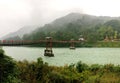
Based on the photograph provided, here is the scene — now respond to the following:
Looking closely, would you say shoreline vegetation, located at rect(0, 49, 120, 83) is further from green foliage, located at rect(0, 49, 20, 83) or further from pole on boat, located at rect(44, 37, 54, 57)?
pole on boat, located at rect(44, 37, 54, 57)

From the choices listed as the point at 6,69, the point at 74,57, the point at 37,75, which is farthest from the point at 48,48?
the point at 6,69

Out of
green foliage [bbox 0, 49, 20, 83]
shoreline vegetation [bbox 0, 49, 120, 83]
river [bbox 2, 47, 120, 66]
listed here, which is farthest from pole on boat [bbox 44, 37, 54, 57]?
green foliage [bbox 0, 49, 20, 83]

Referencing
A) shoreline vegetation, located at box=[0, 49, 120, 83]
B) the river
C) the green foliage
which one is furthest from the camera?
the river

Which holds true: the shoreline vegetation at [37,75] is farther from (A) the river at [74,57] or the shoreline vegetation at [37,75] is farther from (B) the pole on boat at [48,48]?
(B) the pole on boat at [48,48]

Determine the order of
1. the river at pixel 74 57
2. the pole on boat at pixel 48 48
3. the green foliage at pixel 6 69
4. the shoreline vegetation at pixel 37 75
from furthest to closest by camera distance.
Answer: the pole on boat at pixel 48 48 < the river at pixel 74 57 < the shoreline vegetation at pixel 37 75 < the green foliage at pixel 6 69

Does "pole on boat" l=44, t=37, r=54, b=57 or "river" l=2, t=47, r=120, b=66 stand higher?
"pole on boat" l=44, t=37, r=54, b=57

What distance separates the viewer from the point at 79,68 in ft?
80.0

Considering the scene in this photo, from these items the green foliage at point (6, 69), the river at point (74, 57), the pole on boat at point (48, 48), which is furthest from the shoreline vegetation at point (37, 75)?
the pole on boat at point (48, 48)

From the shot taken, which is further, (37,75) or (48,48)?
(48,48)

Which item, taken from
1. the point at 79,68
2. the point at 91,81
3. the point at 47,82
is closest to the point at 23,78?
the point at 47,82

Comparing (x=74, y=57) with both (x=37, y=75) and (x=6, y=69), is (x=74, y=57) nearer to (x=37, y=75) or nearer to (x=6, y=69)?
(x=37, y=75)

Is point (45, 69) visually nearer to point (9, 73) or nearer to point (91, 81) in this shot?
point (91, 81)

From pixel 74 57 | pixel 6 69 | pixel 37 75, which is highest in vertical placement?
pixel 6 69

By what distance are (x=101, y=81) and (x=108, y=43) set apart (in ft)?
591
